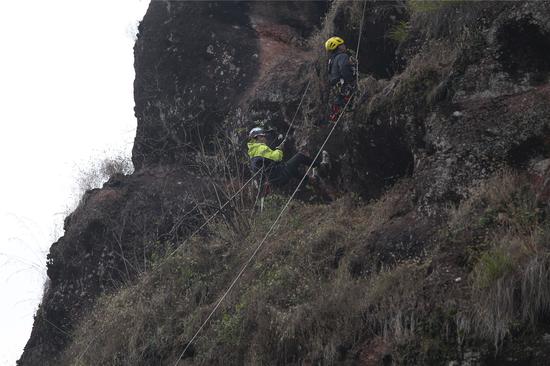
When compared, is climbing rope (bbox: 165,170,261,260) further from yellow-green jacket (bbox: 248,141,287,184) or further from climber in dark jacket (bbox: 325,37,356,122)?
climber in dark jacket (bbox: 325,37,356,122)

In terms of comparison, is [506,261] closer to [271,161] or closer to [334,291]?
[334,291]

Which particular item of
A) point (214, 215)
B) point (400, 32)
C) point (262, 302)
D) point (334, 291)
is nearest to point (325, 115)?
point (400, 32)

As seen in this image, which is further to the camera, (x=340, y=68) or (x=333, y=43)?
(x=333, y=43)

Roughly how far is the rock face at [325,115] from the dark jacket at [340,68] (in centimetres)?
47

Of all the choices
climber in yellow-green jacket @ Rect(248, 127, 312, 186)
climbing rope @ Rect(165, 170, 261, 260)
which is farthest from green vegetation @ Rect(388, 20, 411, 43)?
climbing rope @ Rect(165, 170, 261, 260)

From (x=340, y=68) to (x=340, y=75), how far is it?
0.11 metres

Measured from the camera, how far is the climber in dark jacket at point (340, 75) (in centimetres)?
1343

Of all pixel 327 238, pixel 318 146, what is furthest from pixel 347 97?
pixel 327 238

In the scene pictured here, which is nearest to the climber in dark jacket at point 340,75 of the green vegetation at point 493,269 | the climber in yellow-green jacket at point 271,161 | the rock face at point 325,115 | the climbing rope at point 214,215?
the rock face at point 325,115

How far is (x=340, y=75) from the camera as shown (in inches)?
535

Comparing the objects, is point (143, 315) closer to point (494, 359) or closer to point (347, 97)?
point (347, 97)

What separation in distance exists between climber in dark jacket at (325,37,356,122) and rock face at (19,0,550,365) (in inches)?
16.8

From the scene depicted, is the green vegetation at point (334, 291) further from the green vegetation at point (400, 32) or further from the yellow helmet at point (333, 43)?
the green vegetation at point (400, 32)

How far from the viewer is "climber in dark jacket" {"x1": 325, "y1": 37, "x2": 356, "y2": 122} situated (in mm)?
13430
